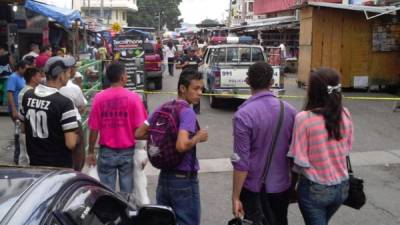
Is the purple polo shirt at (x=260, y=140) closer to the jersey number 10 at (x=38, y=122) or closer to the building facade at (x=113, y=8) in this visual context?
the jersey number 10 at (x=38, y=122)

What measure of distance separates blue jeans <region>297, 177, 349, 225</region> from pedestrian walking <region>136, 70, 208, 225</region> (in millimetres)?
791

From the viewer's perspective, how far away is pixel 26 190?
219 cm

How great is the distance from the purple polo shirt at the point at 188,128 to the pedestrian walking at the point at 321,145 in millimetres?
731

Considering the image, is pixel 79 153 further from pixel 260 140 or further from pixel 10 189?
pixel 10 189

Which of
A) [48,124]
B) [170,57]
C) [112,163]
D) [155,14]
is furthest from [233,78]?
[155,14]

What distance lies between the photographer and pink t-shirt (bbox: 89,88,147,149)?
16.7ft

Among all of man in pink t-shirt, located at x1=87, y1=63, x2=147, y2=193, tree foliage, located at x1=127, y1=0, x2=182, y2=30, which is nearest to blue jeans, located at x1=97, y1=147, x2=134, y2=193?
man in pink t-shirt, located at x1=87, y1=63, x2=147, y2=193

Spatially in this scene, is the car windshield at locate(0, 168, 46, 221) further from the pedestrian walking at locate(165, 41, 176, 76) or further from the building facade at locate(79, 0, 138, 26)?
the building facade at locate(79, 0, 138, 26)

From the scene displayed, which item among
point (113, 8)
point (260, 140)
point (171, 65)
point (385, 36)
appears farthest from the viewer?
point (113, 8)

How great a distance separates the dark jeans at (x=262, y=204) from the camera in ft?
12.6

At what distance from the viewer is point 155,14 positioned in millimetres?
103562

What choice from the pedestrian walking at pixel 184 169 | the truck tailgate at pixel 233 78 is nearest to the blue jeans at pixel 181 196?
the pedestrian walking at pixel 184 169

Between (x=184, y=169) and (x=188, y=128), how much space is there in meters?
0.33

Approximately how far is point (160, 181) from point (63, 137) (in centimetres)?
111
